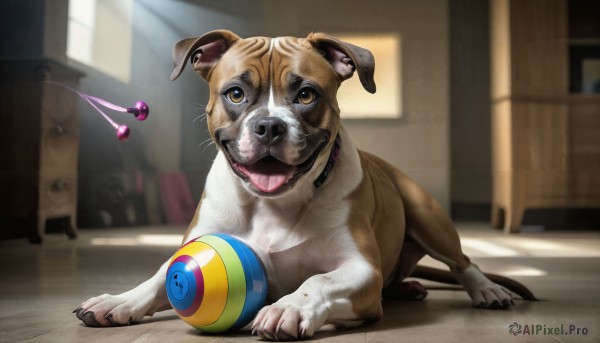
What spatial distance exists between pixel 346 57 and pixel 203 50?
0.41 meters

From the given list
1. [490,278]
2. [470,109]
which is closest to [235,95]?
[490,278]

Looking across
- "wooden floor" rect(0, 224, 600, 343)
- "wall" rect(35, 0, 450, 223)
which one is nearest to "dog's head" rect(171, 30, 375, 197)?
"wooden floor" rect(0, 224, 600, 343)

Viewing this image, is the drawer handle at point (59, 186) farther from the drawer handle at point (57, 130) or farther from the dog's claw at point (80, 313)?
the dog's claw at point (80, 313)

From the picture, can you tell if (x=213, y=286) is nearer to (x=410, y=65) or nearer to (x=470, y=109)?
(x=410, y=65)

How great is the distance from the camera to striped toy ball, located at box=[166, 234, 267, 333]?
1.63m

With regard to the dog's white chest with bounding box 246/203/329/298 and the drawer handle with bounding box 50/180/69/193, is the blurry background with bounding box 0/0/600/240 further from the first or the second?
the dog's white chest with bounding box 246/203/329/298

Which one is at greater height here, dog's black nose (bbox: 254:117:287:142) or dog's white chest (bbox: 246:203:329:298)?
dog's black nose (bbox: 254:117:287:142)

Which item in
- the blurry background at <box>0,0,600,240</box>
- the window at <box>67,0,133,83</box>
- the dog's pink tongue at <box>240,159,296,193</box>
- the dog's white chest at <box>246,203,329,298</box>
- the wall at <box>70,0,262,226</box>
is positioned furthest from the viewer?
the wall at <box>70,0,262,226</box>

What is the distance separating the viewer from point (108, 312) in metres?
1.81

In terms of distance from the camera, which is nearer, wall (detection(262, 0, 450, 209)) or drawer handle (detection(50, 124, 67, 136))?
drawer handle (detection(50, 124, 67, 136))

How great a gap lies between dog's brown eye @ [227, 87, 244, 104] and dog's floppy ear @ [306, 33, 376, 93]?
291mm

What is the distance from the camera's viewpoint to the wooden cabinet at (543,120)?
5.18 m

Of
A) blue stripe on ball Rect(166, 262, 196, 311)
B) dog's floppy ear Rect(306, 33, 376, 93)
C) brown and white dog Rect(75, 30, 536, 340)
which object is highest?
dog's floppy ear Rect(306, 33, 376, 93)

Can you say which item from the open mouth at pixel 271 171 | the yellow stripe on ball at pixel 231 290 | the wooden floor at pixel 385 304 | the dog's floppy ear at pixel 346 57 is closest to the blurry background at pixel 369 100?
the wooden floor at pixel 385 304
